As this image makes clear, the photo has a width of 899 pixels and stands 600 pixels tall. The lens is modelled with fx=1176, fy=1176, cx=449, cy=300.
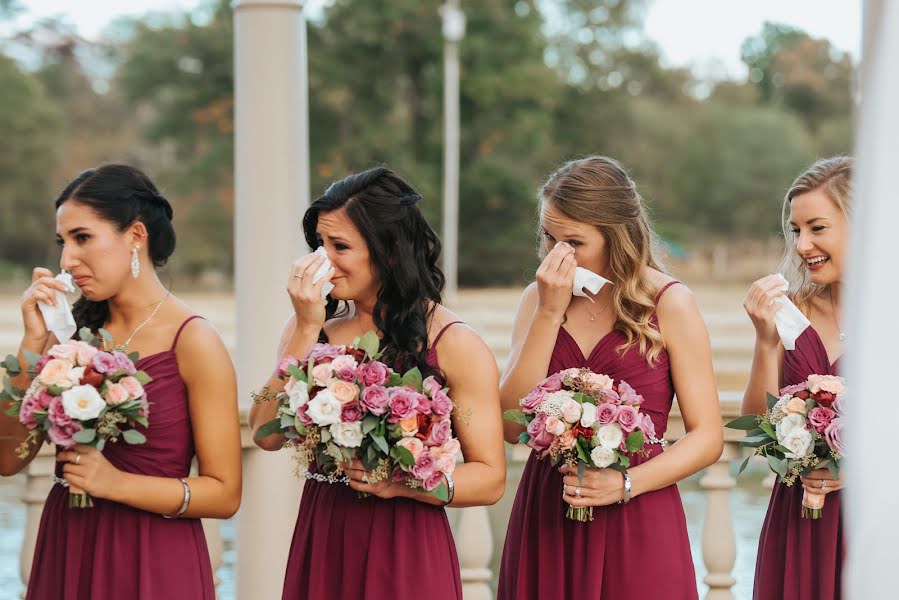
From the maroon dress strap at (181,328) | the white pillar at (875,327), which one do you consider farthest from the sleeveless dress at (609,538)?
the white pillar at (875,327)

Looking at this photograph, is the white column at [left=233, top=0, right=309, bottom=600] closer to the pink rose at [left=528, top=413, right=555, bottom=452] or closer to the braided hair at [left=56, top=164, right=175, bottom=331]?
the braided hair at [left=56, top=164, right=175, bottom=331]

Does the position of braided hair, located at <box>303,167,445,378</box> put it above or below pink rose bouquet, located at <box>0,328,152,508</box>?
above

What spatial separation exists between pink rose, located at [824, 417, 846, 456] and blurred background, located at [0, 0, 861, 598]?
27.8 meters

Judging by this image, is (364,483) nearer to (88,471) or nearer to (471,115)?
(88,471)

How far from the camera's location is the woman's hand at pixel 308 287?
326cm

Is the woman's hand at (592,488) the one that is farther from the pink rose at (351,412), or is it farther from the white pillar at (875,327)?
the white pillar at (875,327)

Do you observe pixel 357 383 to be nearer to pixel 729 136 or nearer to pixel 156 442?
pixel 156 442

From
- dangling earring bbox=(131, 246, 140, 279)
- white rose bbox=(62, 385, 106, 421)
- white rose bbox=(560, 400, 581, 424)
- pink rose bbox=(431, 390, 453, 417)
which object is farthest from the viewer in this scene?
dangling earring bbox=(131, 246, 140, 279)

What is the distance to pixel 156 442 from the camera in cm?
330

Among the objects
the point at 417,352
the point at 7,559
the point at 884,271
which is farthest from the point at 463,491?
the point at 7,559

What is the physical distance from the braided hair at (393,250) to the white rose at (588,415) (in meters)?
0.47

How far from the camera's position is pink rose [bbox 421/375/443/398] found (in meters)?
3.09

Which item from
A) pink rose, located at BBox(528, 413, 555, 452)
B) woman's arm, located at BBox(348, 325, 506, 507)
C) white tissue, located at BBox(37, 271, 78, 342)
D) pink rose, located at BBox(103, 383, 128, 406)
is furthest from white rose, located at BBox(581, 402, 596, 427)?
white tissue, located at BBox(37, 271, 78, 342)

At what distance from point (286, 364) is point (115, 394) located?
17.6 inches
